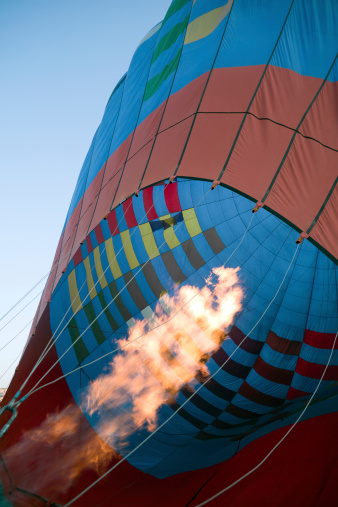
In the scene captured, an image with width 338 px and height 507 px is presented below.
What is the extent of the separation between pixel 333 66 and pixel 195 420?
14.9 feet

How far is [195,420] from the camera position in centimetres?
508

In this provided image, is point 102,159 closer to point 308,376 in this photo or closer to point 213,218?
point 213,218

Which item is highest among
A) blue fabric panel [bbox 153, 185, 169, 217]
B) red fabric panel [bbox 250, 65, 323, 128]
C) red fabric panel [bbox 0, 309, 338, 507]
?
blue fabric panel [bbox 153, 185, 169, 217]

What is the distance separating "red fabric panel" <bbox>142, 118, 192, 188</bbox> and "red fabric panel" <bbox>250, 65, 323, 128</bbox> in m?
0.61

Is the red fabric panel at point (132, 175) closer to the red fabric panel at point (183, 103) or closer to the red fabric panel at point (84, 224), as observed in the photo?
the red fabric panel at point (183, 103)

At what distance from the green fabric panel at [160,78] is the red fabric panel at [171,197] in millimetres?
1565

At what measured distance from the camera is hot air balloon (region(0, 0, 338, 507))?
2.74 metres

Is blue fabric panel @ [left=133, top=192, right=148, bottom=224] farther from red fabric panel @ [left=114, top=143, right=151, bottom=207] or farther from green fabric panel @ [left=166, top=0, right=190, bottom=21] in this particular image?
green fabric panel @ [left=166, top=0, right=190, bottom=21]

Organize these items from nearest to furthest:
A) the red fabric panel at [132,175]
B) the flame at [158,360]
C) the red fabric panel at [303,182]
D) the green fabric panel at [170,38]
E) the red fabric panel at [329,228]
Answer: the red fabric panel at [329,228], the red fabric panel at [303,182], the red fabric panel at [132,175], the green fabric panel at [170,38], the flame at [158,360]

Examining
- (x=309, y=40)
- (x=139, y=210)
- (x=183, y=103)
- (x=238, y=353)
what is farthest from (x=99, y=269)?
(x=309, y=40)

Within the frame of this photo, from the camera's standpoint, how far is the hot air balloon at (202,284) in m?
2.74

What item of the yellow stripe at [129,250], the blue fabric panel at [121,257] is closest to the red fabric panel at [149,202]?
the yellow stripe at [129,250]

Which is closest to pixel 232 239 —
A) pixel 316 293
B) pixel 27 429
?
pixel 316 293

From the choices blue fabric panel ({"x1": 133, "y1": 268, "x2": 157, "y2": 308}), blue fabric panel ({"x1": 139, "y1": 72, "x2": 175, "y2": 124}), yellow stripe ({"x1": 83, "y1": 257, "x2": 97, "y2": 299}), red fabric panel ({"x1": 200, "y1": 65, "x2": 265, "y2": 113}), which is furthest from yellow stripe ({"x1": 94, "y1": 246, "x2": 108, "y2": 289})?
red fabric panel ({"x1": 200, "y1": 65, "x2": 265, "y2": 113})
